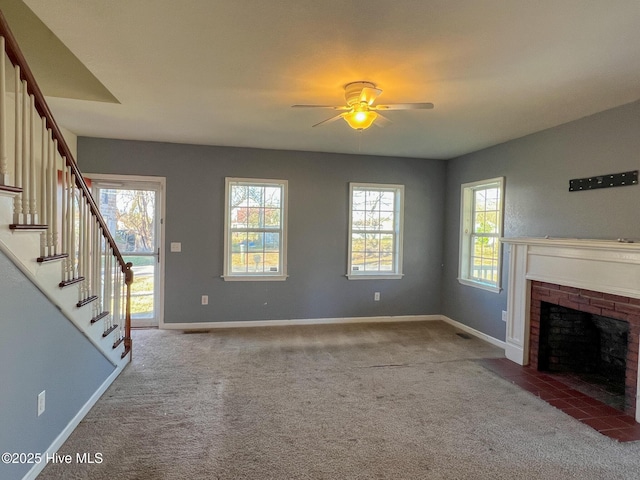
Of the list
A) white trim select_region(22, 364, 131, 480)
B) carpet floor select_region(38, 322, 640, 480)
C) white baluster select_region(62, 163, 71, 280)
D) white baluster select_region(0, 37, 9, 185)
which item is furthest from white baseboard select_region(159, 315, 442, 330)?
white baluster select_region(0, 37, 9, 185)

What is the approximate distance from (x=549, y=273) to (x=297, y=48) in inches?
121

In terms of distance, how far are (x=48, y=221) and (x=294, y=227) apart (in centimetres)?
316

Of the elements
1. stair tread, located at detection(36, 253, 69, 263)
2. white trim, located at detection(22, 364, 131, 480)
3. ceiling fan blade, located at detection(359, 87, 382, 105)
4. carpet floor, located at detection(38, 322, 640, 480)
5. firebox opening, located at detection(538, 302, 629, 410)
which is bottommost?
carpet floor, located at detection(38, 322, 640, 480)

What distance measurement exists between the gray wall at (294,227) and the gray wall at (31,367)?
7.83ft

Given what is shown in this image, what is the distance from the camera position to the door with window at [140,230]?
4.66 m

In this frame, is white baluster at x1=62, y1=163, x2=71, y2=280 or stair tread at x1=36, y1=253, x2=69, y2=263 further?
white baluster at x1=62, y1=163, x2=71, y2=280

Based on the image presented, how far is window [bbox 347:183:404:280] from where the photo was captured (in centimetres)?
529

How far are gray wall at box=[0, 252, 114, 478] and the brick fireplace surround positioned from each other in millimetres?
3945

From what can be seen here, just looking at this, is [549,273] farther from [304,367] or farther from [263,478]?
[263,478]

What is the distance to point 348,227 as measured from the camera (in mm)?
5234

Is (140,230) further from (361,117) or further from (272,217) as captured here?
(361,117)

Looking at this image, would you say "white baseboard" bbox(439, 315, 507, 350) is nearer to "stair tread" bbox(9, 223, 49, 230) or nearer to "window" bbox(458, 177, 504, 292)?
"window" bbox(458, 177, 504, 292)

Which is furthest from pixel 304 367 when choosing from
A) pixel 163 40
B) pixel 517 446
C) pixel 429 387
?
pixel 163 40

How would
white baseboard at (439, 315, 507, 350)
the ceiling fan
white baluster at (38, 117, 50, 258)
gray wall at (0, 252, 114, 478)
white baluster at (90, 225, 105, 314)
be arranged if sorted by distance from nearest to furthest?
gray wall at (0, 252, 114, 478)
white baluster at (38, 117, 50, 258)
the ceiling fan
white baluster at (90, 225, 105, 314)
white baseboard at (439, 315, 507, 350)
